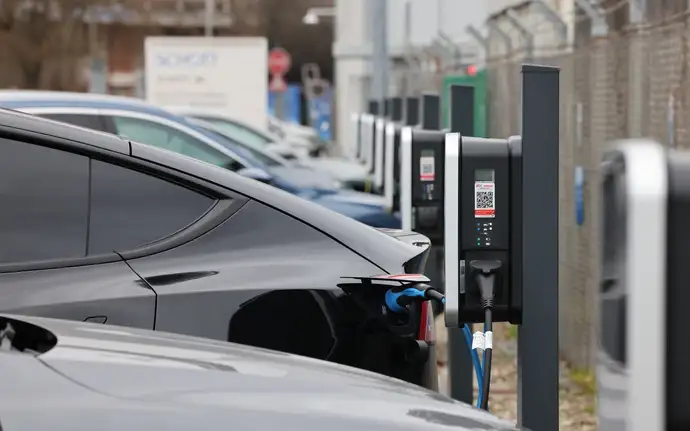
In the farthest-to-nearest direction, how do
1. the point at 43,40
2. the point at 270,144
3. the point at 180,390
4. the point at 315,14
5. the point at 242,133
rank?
the point at 315,14, the point at 43,40, the point at 270,144, the point at 242,133, the point at 180,390

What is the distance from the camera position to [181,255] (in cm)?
453

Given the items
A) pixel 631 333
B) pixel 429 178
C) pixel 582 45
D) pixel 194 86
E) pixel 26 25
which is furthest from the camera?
pixel 26 25

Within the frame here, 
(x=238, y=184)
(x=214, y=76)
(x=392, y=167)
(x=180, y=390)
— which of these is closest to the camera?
(x=180, y=390)

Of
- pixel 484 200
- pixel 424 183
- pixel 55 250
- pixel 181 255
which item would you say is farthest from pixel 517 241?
pixel 424 183

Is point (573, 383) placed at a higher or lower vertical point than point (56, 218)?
lower

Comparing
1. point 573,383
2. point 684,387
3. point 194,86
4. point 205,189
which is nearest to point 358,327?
point 205,189

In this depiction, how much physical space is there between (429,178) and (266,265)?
7.76 feet

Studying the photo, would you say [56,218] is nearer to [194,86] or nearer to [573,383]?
[573,383]

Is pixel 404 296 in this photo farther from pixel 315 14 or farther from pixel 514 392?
pixel 315 14

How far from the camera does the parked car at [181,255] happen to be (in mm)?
4383

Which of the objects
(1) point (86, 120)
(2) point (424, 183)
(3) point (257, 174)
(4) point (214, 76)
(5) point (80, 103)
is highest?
(4) point (214, 76)

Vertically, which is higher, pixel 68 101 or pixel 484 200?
pixel 68 101

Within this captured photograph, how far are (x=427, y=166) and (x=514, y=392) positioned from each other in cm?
175

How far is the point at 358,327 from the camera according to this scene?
4.59 meters
